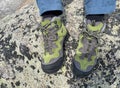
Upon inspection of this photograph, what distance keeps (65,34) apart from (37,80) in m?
0.79

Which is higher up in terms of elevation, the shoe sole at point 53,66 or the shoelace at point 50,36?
the shoelace at point 50,36

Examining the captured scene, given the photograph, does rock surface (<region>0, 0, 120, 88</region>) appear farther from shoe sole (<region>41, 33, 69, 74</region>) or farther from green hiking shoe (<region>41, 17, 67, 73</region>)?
green hiking shoe (<region>41, 17, 67, 73</region>)

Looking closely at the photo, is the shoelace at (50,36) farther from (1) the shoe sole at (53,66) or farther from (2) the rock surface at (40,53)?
(2) the rock surface at (40,53)

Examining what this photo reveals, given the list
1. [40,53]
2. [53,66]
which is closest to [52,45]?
[53,66]

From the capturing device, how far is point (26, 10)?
18.7 feet

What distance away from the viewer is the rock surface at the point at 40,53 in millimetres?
4719

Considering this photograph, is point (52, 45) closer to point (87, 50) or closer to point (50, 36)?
point (50, 36)

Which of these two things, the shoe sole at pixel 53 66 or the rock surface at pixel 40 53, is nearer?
the shoe sole at pixel 53 66

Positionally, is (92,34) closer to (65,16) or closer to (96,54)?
(96,54)

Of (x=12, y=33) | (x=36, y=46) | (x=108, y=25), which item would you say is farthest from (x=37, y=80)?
(x=108, y=25)

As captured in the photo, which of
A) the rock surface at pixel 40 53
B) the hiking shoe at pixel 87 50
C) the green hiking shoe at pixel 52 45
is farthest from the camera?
the rock surface at pixel 40 53

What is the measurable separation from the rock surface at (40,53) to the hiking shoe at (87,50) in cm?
25

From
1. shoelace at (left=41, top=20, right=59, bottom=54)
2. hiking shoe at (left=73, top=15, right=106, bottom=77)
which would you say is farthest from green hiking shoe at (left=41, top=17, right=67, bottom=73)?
hiking shoe at (left=73, top=15, right=106, bottom=77)

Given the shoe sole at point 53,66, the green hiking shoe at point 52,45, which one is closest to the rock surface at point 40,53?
the shoe sole at point 53,66
